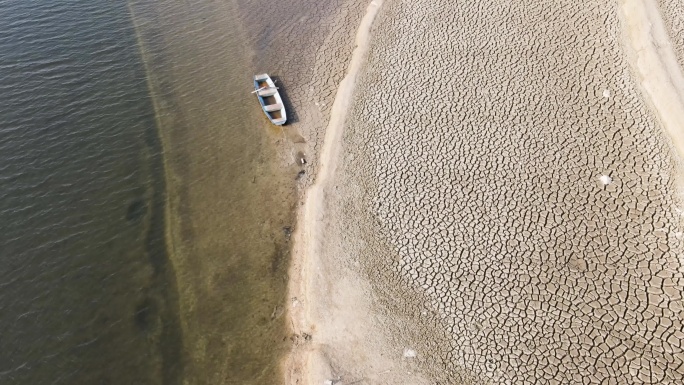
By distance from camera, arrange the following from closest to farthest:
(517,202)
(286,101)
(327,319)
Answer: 1. (327,319)
2. (517,202)
3. (286,101)

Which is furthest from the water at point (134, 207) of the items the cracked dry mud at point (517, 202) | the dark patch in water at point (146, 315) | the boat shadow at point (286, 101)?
the cracked dry mud at point (517, 202)

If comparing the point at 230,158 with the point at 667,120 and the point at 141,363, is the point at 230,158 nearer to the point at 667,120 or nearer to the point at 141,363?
the point at 141,363

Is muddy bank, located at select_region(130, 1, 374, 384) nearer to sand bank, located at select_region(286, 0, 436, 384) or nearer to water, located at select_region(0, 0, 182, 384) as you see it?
sand bank, located at select_region(286, 0, 436, 384)

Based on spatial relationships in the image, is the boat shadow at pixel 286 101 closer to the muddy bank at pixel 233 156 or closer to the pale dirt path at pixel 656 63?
the muddy bank at pixel 233 156

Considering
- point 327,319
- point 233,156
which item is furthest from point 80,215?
point 327,319

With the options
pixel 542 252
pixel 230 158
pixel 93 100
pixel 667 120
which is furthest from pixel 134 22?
pixel 667 120

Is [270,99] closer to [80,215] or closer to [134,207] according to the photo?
[134,207]
